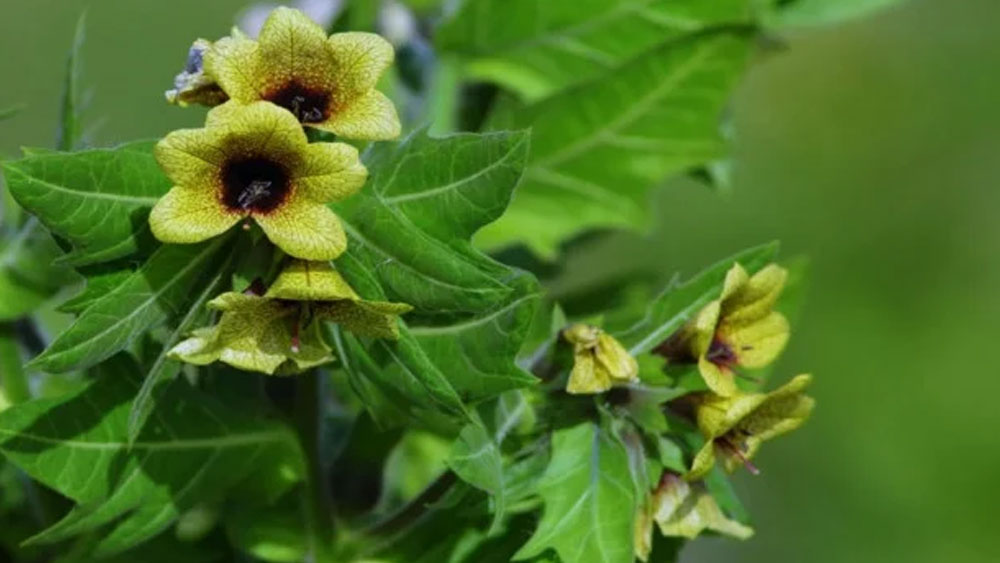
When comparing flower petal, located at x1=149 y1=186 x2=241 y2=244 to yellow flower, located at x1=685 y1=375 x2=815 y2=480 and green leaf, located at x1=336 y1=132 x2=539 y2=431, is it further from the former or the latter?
yellow flower, located at x1=685 y1=375 x2=815 y2=480

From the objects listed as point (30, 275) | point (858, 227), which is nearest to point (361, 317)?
point (30, 275)

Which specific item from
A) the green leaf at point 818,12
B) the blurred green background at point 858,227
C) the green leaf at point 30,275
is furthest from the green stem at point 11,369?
the blurred green background at point 858,227

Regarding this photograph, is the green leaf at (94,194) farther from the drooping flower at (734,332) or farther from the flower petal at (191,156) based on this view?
the drooping flower at (734,332)

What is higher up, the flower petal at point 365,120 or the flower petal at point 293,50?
the flower petal at point 293,50

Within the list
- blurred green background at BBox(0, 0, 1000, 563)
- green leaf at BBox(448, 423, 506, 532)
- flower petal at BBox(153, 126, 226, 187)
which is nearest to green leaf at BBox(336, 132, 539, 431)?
green leaf at BBox(448, 423, 506, 532)

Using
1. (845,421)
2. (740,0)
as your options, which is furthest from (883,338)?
(740,0)

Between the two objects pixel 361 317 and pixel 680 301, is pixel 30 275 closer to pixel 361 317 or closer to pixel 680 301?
pixel 361 317

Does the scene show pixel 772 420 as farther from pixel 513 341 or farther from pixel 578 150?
pixel 578 150
